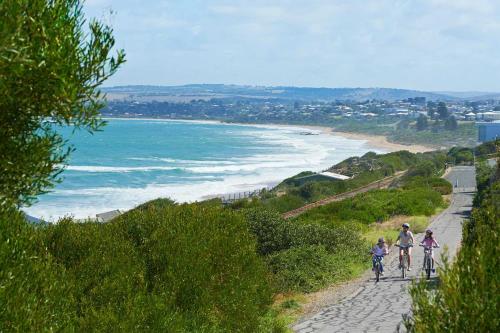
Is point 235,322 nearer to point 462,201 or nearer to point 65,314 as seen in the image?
point 65,314

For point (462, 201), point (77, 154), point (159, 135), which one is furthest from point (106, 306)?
point (159, 135)

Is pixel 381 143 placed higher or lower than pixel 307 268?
lower

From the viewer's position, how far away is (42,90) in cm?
612

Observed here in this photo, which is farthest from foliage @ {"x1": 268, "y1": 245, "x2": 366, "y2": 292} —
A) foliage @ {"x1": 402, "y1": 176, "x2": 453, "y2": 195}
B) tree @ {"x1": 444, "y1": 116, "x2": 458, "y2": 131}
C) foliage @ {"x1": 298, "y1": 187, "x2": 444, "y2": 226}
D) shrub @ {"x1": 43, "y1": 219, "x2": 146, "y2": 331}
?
tree @ {"x1": 444, "y1": 116, "x2": 458, "y2": 131}

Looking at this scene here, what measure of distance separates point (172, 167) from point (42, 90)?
93583mm

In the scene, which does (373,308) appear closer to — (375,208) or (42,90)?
(42,90)

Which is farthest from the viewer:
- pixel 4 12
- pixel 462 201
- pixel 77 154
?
pixel 77 154

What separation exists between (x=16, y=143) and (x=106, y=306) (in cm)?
398

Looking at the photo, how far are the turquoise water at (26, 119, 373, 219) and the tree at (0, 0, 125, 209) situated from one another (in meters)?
39.4

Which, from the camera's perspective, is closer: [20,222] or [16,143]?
[16,143]

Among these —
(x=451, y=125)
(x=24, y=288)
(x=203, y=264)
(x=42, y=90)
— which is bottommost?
(x=451, y=125)

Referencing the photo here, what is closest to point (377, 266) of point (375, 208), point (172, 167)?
point (375, 208)

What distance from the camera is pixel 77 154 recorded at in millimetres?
118562

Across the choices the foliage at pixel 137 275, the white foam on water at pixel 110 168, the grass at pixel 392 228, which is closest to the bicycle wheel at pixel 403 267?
the foliage at pixel 137 275
